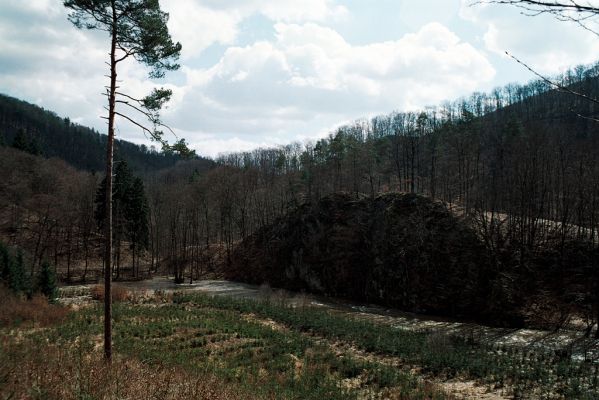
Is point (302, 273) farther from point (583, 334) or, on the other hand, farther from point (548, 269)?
point (583, 334)

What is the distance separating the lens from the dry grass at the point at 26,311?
18.9 meters

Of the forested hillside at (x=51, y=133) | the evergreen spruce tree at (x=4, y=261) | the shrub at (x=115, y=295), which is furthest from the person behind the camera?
the forested hillside at (x=51, y=133)

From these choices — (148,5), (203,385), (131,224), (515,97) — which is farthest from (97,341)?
(515,97)

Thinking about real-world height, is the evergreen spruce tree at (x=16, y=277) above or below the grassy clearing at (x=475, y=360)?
above

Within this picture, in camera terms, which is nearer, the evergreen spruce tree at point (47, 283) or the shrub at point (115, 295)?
the evergreen spruce tree at point (47, 283)

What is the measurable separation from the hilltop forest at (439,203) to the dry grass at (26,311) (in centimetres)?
819

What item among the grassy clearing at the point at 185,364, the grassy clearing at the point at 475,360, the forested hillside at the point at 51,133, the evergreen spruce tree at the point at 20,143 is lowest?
the grassy clearing at the point at 475,360

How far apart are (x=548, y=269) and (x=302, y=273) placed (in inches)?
1019

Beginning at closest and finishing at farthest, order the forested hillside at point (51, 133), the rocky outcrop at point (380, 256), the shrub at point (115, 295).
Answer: the shrub at point (115, 295), the rocky outcrop at point (380, 256), the forested hillside at point (51, 133)

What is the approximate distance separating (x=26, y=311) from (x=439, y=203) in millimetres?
37374

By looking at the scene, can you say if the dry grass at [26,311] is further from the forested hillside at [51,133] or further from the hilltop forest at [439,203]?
the forested hillside at [51,133]

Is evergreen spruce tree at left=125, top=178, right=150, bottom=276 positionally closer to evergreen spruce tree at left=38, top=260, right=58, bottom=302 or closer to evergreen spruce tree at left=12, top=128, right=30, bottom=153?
evergreen spruce tree at left=38, top=260, right=58, bottom=302

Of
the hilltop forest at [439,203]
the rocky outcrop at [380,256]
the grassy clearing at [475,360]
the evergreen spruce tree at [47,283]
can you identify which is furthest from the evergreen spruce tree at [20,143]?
the grassy clearing at [475,360]

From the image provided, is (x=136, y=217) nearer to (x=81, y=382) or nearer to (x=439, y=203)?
(x=439, y=203)
